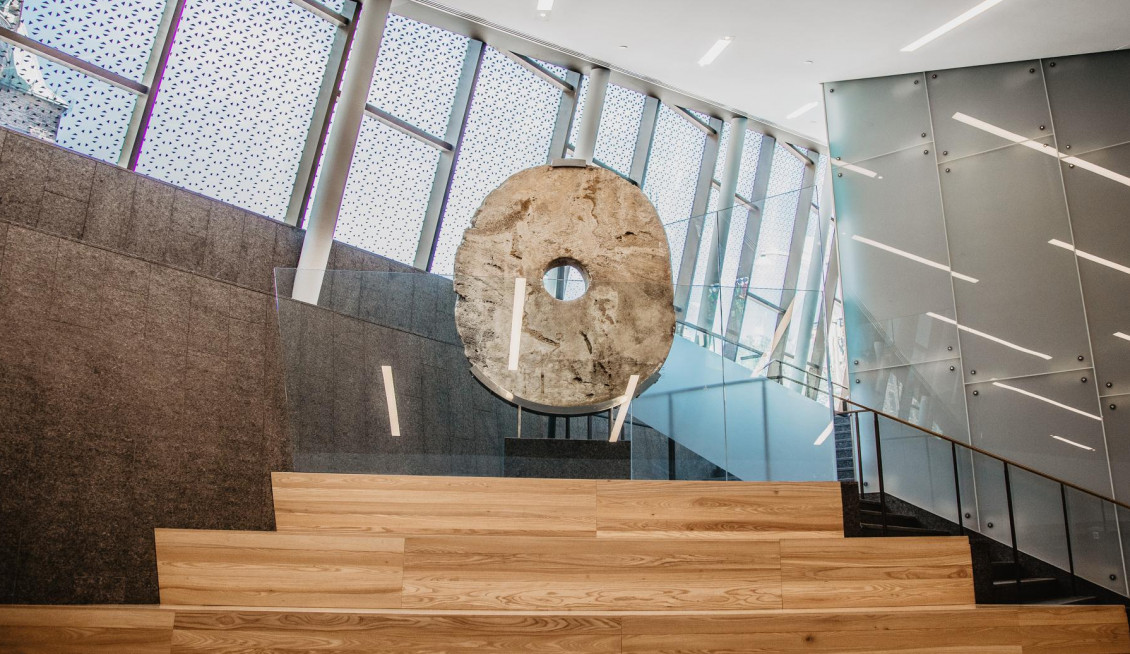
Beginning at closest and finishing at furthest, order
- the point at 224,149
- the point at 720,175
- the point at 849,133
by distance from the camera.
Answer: the point at 224,149, the point at 849,133, the point at 720,175

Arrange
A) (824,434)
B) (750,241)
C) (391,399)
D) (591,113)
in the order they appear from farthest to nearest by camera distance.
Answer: (591,113)
(750,241)
(824,434)
(391,399)

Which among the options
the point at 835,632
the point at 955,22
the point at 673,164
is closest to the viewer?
the point at 835,632

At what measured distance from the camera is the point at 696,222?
232 inches

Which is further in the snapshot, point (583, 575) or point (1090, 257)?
point (1090, 257)

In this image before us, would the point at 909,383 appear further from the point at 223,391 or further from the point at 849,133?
the point at 223,391

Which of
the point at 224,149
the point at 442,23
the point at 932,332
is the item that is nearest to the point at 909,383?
the point at 932,332

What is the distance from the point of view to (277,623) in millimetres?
2184

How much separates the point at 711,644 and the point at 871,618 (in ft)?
1.70

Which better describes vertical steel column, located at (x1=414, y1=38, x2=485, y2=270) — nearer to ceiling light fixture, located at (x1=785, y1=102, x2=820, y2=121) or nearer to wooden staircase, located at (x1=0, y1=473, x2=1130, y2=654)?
ceiling light fixture, located at (x1=785, y1=102, x2=820, y2=121)

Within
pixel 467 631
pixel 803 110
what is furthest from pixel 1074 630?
pixel 803 110

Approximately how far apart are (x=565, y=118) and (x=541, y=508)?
498cm

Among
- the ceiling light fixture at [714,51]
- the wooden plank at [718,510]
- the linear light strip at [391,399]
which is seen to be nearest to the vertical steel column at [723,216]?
the wooden plank at [718,510]

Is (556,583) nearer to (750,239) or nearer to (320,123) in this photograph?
(750,239)

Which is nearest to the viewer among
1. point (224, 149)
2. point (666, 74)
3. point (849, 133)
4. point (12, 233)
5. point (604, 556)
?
point (604, 556)
